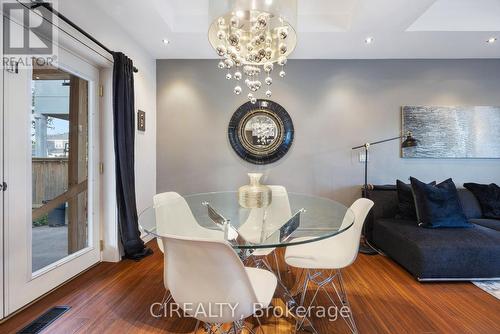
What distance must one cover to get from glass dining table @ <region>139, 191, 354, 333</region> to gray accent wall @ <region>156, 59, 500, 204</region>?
1.07 meters

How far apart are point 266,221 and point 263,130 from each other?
1773 mm

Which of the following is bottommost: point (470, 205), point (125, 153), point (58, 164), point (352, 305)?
point (352, 305)

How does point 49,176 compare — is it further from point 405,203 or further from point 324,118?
point 405,203

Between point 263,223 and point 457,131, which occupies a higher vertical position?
point 457,131

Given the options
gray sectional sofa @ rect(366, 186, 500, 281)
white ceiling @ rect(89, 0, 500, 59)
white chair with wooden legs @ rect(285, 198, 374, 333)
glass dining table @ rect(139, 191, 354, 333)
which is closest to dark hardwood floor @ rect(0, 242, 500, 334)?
gray sectional sofa @ rect(366, 186, 500, 281)

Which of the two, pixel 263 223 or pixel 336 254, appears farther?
pixel 263 223

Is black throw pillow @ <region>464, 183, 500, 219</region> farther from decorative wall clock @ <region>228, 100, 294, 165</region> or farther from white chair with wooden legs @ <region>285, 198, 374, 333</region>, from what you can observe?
decorative wall clock @ <region>228, 100, 294, 165</region>

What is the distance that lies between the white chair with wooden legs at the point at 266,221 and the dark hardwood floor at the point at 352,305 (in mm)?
637

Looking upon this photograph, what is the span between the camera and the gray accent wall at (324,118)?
330 centimetres

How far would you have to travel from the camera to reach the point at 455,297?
1957mm

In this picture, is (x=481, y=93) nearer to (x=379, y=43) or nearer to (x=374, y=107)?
(x=374, y=107)

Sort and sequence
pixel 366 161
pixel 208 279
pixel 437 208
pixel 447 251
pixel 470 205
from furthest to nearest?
pixel 366 161 → pixel 470 205 → pixel 437 208 → pixel 447 251 → pixel 208 279

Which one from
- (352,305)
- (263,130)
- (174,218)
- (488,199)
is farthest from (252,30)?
(488,199)

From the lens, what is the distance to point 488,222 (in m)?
2.65
